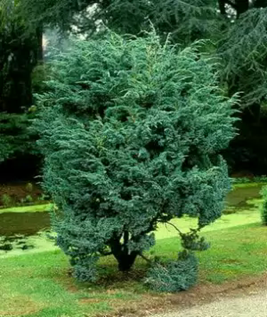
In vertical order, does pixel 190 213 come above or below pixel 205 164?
below

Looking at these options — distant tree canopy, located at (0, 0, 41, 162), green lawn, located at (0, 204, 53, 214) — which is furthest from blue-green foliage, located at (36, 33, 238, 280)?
distant tree canopy, located at (0, 0, 41, 162)

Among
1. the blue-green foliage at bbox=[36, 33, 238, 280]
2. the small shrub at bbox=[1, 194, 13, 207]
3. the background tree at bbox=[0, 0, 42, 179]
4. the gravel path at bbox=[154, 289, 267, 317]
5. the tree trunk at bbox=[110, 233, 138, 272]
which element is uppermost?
the background tree at bbox=[0, 0, 42, 179]

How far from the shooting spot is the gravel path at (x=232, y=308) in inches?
223

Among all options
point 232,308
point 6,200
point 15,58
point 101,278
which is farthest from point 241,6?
point 232,308

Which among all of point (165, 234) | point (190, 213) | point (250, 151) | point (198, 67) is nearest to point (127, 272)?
point (190, 213)

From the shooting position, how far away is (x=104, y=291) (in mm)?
6238

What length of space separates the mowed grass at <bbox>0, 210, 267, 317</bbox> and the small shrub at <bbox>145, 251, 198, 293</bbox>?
129 millimetres

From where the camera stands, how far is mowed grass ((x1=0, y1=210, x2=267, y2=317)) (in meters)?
5.77

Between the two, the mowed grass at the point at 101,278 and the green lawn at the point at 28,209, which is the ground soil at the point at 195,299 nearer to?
the mowed grass at the point at 101,278

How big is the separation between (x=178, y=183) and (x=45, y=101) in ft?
5.45

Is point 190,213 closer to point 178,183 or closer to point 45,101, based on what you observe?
point 178,183

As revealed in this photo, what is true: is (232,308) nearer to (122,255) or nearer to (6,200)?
(122,255)

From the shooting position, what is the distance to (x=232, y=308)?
5.86m

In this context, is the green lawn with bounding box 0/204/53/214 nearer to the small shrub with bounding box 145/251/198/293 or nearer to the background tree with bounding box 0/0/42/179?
the background tree with bounding box 0/0/42/179
